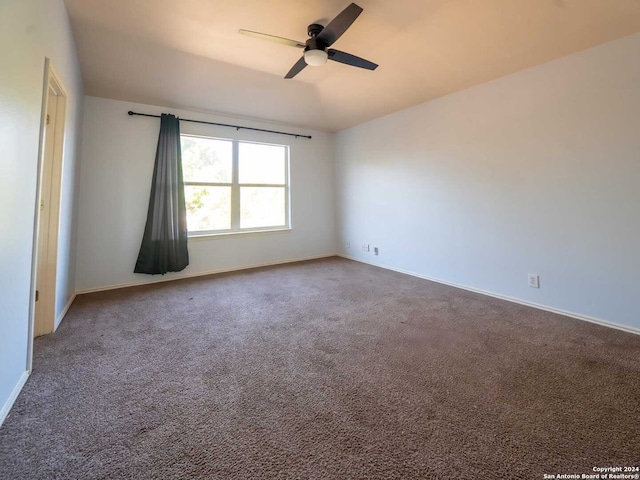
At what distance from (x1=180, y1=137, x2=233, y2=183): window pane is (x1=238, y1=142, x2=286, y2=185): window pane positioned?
24 centimetres

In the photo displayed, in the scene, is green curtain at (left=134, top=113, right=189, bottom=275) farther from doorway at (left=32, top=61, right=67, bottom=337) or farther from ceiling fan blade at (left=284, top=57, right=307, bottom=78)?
ceiling fan blade at (left=284, top=57, right=307, bottom=78)

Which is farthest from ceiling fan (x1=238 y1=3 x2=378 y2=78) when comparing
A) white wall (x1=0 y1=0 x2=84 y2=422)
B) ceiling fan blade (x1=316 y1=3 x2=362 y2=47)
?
white wall (x1=0 y1=0 x2=84 y2=422)

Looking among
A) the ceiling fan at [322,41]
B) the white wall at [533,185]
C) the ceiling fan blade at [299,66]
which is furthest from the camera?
the ceiling fan blade at [299,66]

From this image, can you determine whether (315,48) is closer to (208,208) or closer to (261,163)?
(261,163)

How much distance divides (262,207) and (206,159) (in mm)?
1192

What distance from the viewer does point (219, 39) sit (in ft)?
9.11

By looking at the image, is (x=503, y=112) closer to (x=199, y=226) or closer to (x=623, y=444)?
(x=623, y=444)

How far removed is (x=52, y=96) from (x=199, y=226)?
7.36 ft

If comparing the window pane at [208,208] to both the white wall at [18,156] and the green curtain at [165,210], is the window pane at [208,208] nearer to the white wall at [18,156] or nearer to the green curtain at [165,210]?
the green curtain at [165,210]

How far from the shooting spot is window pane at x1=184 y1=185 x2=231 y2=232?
4180mm

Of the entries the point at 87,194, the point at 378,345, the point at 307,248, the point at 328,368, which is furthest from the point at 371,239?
the point at 87,194

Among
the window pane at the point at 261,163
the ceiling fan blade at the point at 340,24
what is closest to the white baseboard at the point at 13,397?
the ceiling fan blade at the point at 340,24

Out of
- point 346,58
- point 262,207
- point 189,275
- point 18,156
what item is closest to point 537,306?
point 346,58

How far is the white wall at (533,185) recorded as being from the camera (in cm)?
235
